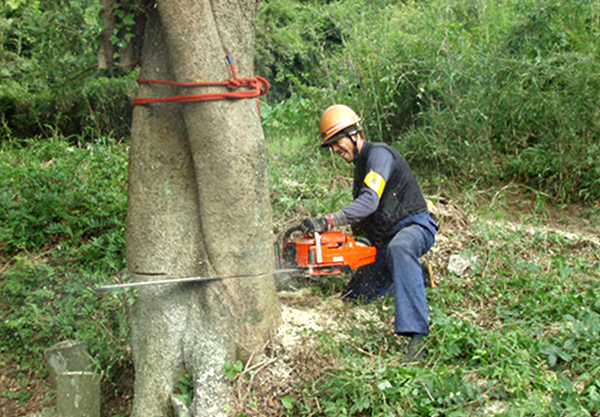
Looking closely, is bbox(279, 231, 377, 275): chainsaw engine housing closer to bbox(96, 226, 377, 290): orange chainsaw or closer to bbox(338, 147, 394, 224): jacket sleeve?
bbox(96, 226, 377, 290): orange chainsaw

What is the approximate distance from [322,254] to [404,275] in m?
0.56

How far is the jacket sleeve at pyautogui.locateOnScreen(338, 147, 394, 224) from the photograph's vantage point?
13.0ft

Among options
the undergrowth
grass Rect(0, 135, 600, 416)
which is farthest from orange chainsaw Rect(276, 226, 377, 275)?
the undergrowth

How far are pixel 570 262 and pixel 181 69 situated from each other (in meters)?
3.72

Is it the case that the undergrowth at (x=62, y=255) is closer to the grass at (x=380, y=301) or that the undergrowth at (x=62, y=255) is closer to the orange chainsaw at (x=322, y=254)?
the grass at (x=380, y=301)

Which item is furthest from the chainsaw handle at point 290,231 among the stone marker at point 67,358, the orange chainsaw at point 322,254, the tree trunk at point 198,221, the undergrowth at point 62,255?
the stone marker at point 67,358

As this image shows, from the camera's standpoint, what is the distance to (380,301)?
4426 mm

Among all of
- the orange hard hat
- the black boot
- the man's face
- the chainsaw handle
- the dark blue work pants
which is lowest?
the black boot

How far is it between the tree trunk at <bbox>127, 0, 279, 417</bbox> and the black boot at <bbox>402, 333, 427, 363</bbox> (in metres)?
0.85

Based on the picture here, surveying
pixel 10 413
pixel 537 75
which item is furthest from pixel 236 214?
pixel 537 75

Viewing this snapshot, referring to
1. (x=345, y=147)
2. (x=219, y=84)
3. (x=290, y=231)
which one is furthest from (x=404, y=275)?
(x=219, y=84)

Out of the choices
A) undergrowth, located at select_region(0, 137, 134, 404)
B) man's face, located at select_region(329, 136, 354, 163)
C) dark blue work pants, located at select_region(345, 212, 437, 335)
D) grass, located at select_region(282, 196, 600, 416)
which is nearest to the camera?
grass, located at select_region(282, 196, 600, 416)

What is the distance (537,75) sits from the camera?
6.55 meters

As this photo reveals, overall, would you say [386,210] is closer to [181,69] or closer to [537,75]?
[181,69]
